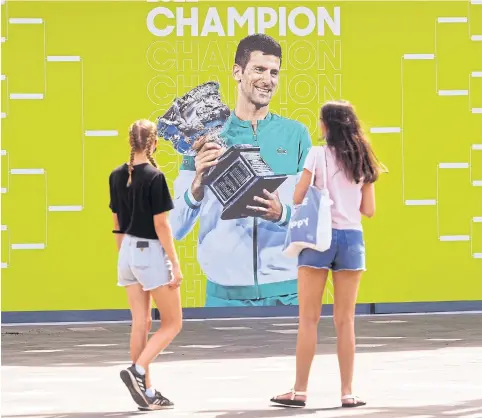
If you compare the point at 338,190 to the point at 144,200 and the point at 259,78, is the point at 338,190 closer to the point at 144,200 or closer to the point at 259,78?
the point at 144,200

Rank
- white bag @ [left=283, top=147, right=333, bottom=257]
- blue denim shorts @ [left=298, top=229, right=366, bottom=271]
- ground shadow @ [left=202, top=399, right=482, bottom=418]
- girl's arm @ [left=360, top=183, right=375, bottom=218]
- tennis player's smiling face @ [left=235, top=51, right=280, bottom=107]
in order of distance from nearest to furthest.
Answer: ground shadow @ [left=202, top=399, right=482, bottom=418]
white bag @ [left=283, top=147, right=333, bottom=257]
blue denim shorts @ [left=298, top=229, right=366, bottom=271]
girl's arm @ [left=360, top=183, right=375, bottom=218]
tennis player's smiling face @ [left=235, top=51, right=280, bottom=107]

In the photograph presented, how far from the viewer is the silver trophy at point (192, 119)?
47.9ft

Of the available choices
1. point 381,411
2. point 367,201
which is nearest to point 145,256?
point 367,201

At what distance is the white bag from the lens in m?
8.17

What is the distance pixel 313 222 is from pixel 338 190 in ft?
1.01

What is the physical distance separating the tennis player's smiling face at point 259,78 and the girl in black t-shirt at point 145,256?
21.0 feet

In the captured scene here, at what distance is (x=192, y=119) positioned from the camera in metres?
14.7

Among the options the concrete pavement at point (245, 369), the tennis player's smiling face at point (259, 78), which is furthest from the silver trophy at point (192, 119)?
the concrete pavement at point (245, 369)

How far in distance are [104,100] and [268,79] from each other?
6.07ft

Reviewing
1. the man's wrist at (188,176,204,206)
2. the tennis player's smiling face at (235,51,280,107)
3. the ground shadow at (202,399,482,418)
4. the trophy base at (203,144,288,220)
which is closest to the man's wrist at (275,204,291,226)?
the trophy base at (203,144,288,220)

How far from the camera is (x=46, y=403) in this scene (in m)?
8.64

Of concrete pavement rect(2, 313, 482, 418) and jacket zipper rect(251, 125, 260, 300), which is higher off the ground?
jacket zipper rect(251, 125, 260, 300)

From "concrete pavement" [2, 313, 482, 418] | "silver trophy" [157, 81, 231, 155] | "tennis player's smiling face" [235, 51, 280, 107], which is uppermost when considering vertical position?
"tennis player's smiling face" [235, 51, 280, 107]

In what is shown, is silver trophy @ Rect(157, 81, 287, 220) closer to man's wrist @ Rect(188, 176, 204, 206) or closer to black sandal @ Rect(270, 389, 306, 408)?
man's wrist @ Rect(188, 176, 204, 206)
